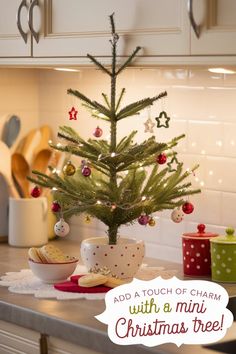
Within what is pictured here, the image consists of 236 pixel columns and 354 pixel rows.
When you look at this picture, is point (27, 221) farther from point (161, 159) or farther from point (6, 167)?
point (161, 159)

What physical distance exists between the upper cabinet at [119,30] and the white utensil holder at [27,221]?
54cm

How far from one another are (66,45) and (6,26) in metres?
0.35

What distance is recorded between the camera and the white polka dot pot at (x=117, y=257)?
9.78 ft

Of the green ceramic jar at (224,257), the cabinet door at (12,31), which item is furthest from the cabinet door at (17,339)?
the cabinet door at (12,31)

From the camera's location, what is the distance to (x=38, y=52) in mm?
3176

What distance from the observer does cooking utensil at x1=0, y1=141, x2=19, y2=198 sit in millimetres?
3619

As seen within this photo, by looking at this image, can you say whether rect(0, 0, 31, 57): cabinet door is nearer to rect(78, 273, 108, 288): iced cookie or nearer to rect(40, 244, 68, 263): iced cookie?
rect(40, 244, 68, 263): iced cookie

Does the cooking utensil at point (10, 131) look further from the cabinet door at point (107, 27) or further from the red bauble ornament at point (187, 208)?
the red bauble ornament at point (187, 208)

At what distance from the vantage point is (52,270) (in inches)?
116

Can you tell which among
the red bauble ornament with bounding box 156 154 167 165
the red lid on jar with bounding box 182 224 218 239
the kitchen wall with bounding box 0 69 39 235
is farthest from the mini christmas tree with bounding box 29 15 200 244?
the kitchen wall with bounding box 0 69 39 235

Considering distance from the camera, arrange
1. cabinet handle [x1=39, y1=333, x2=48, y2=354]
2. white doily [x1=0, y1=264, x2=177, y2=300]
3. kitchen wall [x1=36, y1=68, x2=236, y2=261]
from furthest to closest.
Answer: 1. kitchen wall [x1=36, y1=68, x2=236, y2=261]
2. white doily [x1=0, y1=264, x2=177, y2=300]
3. cabinet handle [x1=39, y1=333, x2=48, y2=354]

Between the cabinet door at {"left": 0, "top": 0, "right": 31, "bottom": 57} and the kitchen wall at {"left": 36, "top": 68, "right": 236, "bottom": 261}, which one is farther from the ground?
the cabinet door at {"left": 0, "top": 0, "right": 31, "bottom": 57}

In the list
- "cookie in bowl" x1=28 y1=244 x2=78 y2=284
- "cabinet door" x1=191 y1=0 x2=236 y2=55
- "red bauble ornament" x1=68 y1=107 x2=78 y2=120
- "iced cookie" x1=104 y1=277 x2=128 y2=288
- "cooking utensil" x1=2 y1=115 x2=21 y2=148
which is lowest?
"iced cookie" x1=104 y1=277 x2=128 y2=288

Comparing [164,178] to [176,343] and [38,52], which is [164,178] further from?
[176,343]
